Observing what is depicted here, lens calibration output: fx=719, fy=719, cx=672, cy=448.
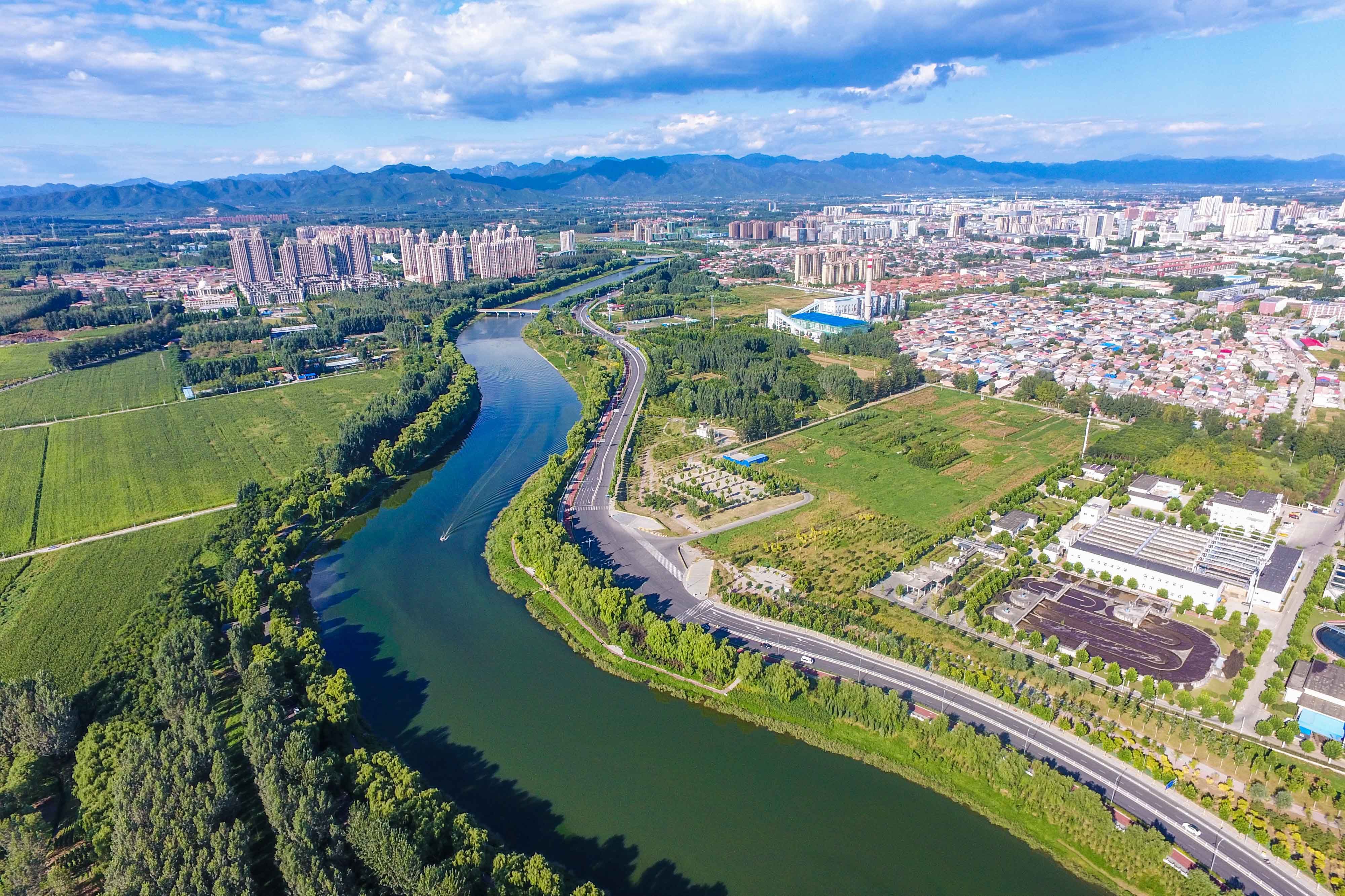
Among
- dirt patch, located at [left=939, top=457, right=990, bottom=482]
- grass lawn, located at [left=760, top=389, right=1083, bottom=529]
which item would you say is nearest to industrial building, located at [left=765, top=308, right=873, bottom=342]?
grass lawn, located at [left=760, top=389, right=1083, bottom=529]

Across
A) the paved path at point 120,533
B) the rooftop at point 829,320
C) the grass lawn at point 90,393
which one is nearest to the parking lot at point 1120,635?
the paved path at point 120,533

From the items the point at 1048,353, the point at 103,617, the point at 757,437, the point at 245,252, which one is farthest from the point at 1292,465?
the point at 245,252

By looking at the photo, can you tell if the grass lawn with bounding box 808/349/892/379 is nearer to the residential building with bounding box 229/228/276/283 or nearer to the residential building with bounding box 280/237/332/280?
the residential building with bounding box 280/237/332/280

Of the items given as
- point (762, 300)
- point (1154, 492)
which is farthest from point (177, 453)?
point (762, 300)

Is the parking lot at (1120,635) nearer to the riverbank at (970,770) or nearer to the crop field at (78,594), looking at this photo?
the riverbank at (970,770)

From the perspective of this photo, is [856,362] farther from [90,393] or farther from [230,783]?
[90,393]

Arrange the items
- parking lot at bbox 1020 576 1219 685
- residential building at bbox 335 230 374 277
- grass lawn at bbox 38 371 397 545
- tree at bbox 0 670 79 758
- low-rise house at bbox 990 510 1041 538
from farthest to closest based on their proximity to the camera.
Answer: residential building at bbox 335 230 374 277 → grass lawn at bbox 38 371 397 545 → low-rise house at bbox 990 510 1041 538 → parking lot at bbox 1020 576 1219 685 → tree at bbox 0 670 79 758

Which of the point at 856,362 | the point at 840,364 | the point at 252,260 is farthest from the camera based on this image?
the point at 252,260
